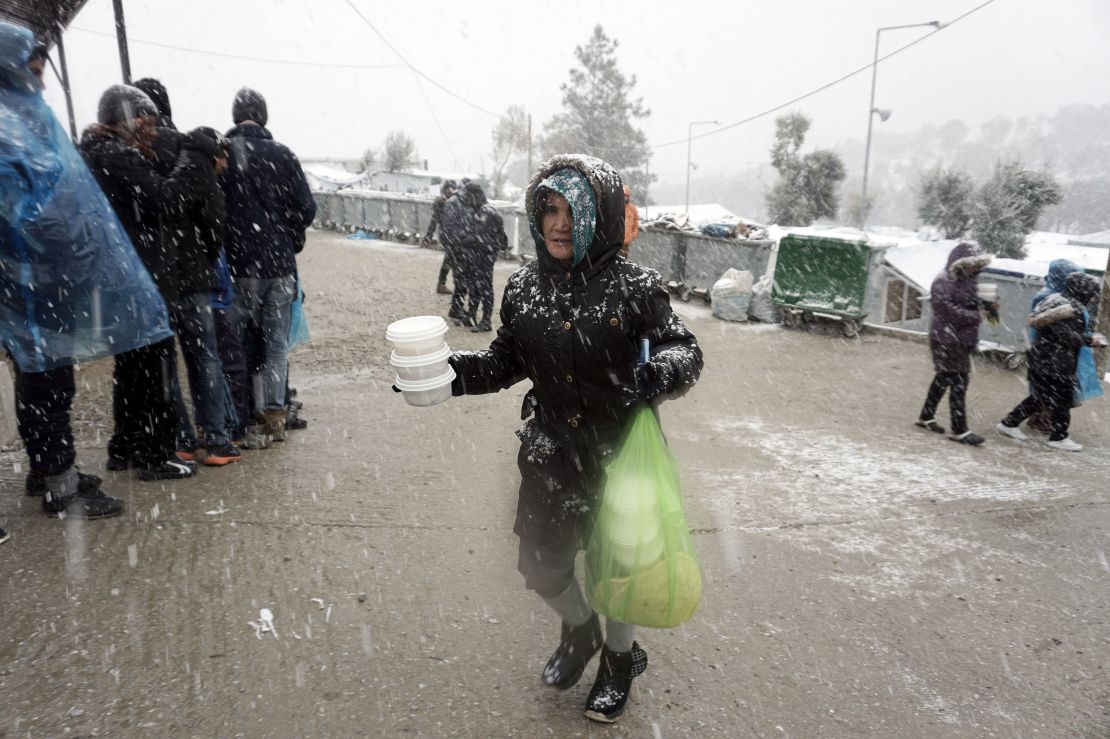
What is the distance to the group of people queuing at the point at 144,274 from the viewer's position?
3.17 m

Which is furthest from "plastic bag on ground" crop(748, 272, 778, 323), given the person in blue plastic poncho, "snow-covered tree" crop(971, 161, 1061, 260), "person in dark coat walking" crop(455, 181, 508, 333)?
"snow-covered tree" crop(971, 161, 1061, 260)

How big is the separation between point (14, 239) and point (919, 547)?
4712mm

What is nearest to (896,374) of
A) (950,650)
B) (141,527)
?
(950,650)

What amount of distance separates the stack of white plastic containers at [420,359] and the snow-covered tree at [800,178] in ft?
161

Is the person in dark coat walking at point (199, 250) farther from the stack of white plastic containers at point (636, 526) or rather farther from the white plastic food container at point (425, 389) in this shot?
the stack of white plastic containers at point (636, 526)

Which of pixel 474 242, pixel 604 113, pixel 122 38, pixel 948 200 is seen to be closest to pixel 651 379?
pixel 474 242

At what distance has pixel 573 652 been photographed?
258cm

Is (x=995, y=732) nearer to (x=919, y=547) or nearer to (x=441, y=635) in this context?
(x=919, y=547)

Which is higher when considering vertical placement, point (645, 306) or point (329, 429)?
point (645, 306)

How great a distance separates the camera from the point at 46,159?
10.2 feet

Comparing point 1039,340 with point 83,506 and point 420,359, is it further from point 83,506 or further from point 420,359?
point 83,506

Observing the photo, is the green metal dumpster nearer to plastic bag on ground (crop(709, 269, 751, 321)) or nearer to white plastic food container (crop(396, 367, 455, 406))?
plastic bag on ground (crop(709, 269, 751, 321))

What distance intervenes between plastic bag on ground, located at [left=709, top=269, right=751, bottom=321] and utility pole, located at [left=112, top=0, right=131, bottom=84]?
934 centimetres

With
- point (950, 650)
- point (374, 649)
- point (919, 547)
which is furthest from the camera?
point (919, 547)
